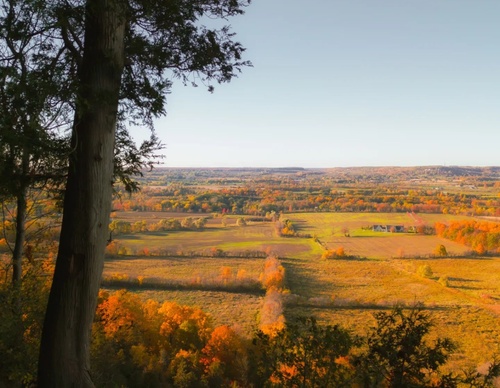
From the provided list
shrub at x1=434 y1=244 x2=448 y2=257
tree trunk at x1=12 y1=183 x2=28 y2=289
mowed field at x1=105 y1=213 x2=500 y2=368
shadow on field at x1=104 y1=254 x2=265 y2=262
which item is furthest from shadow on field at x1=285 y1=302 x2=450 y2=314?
tree trunk at x1=12 y1=183 x2=28 y2=289

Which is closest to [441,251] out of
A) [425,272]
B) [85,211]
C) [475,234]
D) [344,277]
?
[475,234]

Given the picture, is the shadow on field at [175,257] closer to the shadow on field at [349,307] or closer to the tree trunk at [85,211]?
the shadow on field at [349,307]

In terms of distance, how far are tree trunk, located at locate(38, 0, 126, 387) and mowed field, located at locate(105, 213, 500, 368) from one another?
59.3ft

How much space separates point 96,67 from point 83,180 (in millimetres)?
1189

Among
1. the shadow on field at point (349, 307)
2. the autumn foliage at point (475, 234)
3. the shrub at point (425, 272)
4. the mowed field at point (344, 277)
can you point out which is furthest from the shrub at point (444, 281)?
the autumn foliage at point (475, 234)

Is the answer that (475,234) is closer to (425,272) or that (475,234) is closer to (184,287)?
(425,272)

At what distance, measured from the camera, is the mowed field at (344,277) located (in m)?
28.1

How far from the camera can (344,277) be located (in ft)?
136

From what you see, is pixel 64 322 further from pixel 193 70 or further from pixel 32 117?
pixel 193 70

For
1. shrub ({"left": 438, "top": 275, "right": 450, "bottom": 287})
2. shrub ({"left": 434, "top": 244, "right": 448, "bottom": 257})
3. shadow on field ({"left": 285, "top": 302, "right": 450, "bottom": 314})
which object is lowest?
shadow on field ({"left": 285, "top": 302, "right": 450, "bottom": 314})

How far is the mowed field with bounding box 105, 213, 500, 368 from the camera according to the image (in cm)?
2811

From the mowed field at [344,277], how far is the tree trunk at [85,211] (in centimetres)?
1806

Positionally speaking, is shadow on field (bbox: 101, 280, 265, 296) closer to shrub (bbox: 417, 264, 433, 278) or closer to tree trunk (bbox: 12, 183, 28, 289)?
shrub (bbox: 417, 264, 433, 278)

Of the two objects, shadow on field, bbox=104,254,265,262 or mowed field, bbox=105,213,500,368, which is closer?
mowed field, bbox=105,213,500,368
